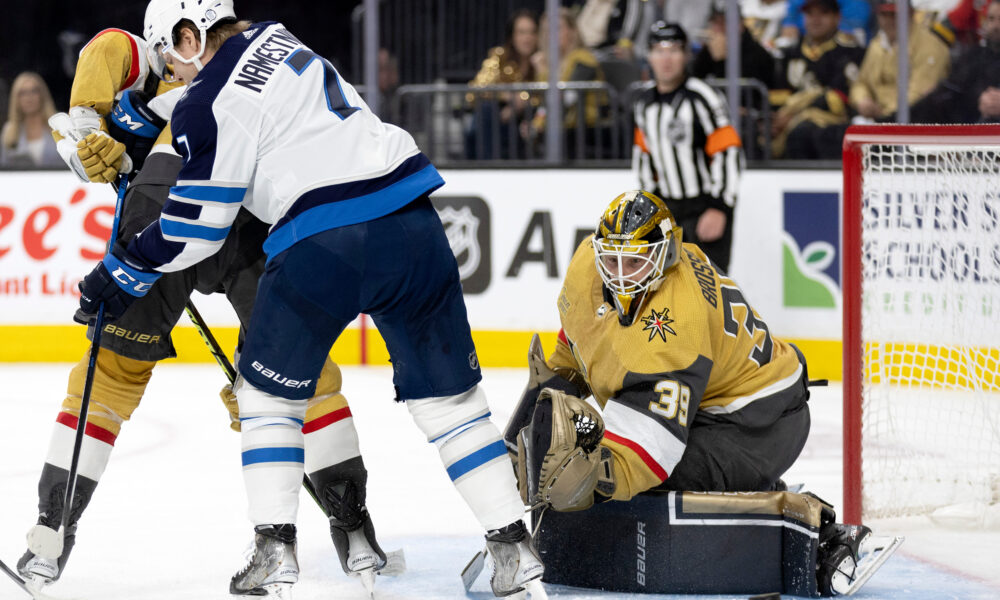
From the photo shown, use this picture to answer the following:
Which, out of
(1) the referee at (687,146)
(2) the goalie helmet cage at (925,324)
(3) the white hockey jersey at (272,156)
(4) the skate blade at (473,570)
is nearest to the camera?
(3) the white hockey jersey at (272,156)

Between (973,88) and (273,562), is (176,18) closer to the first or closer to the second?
(273,562)

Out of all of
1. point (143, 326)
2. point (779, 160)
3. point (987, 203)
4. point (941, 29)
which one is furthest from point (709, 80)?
point (143, 326)

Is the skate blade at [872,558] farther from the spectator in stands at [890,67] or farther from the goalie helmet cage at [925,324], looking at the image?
the spectator in stands at [890,67]

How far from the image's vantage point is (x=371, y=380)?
540 cm

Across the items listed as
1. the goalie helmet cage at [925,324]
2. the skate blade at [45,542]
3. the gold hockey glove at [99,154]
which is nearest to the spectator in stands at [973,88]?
the goalie helmet cage at [925,324]

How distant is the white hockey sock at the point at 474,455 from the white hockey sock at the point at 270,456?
0.75 feet

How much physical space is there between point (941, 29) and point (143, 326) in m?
4.06

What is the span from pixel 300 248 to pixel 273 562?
55cm

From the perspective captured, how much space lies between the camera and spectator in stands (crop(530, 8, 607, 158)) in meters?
6.09

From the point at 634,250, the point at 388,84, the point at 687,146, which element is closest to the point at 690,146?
the point at 687,146

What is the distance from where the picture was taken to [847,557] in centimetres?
258

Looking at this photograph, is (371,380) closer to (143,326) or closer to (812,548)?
(143,326)

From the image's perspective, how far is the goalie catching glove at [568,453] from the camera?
2396 millimetres

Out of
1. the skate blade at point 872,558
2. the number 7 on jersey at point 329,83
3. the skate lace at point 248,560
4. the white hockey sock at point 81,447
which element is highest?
the number 7 on jersey at point 329,83
